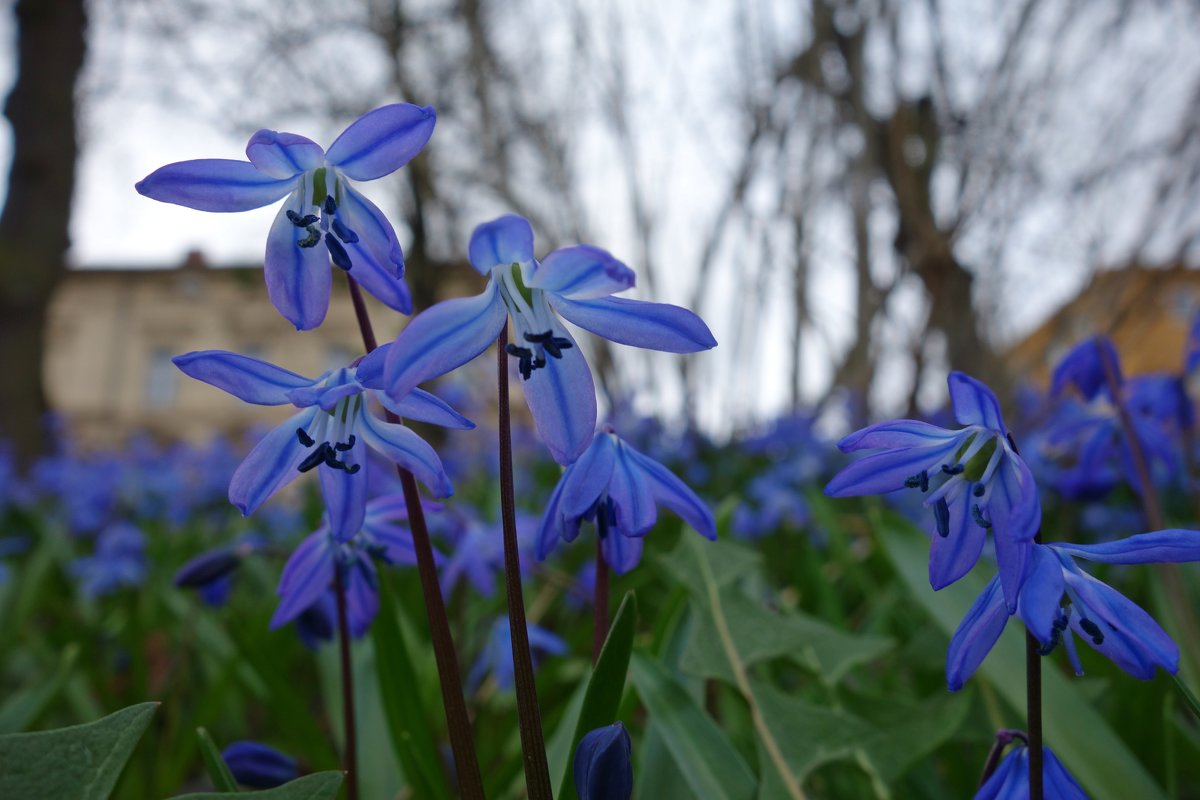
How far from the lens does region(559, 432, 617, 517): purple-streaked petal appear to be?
66 cm

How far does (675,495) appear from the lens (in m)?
0.68

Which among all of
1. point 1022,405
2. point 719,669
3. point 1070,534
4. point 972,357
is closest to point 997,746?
point 719,669

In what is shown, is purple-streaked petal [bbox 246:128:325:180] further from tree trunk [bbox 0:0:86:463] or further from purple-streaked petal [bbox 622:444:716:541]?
tree trunk [bbox 0:0:86:463]

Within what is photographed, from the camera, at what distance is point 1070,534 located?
262 centimetres

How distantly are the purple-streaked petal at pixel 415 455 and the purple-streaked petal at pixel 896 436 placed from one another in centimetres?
27

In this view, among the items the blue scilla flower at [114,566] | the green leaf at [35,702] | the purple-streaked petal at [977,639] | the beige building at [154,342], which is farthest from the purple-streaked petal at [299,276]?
the beige building at [154,342]

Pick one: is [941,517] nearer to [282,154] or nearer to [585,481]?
[585,481]

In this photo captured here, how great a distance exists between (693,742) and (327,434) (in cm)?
47

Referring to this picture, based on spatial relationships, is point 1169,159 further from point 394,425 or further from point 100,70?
point 100,70

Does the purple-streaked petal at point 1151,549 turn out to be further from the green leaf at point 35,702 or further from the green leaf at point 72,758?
the green leaf at point 35,702

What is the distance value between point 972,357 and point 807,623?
3.10 metres

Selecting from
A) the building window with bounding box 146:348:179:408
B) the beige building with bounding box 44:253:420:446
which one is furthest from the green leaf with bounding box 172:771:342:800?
the building window with bounding box 146:348:179:408

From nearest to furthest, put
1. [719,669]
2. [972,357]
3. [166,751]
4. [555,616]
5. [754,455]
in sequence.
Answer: [719,669] → [166,751] → [555,616] → [972,357] → [754,455]

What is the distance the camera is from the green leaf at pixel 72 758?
564mm
